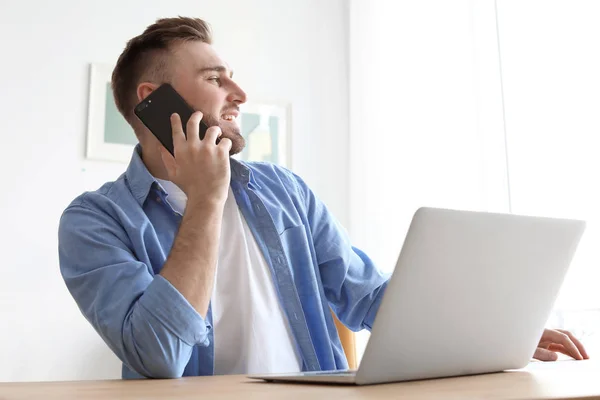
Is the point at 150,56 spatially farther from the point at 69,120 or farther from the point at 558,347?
the point at 69,120

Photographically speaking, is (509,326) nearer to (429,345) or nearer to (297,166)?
(429,345)

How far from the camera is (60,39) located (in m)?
2.76

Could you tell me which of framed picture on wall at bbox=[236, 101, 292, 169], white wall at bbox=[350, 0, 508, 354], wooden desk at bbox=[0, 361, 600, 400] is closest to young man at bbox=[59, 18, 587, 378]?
wooden desk at bbox=[0, 361, 600, 400]

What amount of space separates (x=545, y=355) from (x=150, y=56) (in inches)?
42.4

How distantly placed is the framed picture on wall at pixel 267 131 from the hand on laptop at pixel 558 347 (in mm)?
2054

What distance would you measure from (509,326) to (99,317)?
0.59 meters

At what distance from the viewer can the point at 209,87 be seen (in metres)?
1.45

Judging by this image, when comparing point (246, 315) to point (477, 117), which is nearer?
point (246, 315)

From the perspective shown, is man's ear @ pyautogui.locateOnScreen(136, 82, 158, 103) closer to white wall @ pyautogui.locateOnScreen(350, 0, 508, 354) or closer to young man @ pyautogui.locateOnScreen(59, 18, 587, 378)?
young man @ pyautogui.locateOnScreen(59, 18, 587, 378)

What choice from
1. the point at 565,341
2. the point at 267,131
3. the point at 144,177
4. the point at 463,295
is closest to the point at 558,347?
the point at 565,341

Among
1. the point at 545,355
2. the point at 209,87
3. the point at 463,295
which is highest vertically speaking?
the point at 209,87

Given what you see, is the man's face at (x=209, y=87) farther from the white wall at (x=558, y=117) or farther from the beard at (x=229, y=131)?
the white wall at (x=558, y=117)

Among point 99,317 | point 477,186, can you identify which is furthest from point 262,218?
point 477,186

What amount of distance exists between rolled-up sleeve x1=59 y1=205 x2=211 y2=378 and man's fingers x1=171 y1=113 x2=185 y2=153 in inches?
7.4
